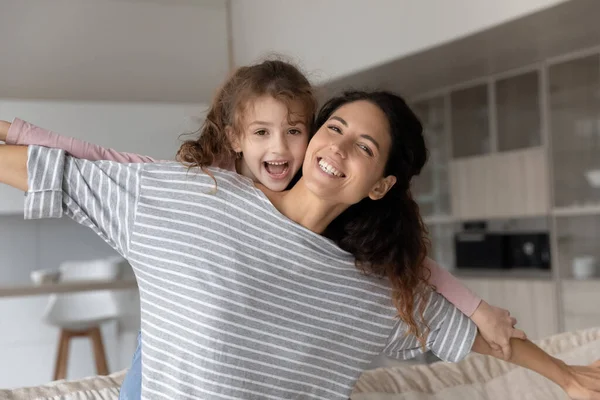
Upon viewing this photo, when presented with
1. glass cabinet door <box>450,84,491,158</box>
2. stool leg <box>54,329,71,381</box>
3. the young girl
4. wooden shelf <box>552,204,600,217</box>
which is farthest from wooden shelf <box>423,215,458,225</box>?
the young girl

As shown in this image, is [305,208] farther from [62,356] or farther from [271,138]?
[62,356]

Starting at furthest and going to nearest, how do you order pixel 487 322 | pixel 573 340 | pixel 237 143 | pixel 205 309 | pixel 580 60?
pixel 580 60
pixel 573 340
pixel 237 143
pixel 487 322
pixel 205 309

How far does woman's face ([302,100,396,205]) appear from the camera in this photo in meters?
1.23

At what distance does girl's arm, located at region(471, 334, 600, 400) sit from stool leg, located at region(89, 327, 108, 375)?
3234 mm

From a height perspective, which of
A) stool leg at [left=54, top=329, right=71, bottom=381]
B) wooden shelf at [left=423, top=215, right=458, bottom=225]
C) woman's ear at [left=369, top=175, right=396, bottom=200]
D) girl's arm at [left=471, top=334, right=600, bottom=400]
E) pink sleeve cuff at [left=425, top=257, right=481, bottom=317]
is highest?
woman's ear at [left=369, top=175, right=396, bottom=200]

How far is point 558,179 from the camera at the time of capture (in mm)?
4344

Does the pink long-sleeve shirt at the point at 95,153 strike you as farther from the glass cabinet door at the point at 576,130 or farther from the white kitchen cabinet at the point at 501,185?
the white kitchen cabinet at the point at 501,185

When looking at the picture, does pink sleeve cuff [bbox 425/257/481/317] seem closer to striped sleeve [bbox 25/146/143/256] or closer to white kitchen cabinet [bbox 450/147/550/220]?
striped sleeve [bbox 25/146/143/256]

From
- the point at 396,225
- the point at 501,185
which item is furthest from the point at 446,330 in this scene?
the point at 501,185

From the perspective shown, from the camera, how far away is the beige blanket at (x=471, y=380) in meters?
1.80

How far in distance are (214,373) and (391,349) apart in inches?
14.5

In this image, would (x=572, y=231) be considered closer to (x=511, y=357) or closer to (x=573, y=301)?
(x=573, y=301)

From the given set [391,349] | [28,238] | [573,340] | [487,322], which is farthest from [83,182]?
[28,238]

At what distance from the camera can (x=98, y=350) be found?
430 cm
